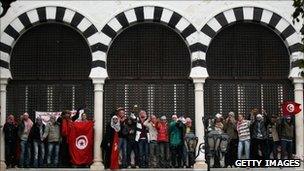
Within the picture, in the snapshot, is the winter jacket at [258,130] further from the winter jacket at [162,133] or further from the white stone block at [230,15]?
the white stone block at [230,15]

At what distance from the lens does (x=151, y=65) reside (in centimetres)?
2045

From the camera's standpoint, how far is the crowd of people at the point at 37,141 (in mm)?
18922

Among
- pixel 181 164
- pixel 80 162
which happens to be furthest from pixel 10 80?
pixel 181 164

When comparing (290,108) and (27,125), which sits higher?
(290,108)

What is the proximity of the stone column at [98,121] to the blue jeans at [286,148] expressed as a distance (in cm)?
515

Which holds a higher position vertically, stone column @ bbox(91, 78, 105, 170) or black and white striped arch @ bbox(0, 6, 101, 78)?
black and white striped arch @ bbox(0, 6, 101, 78)

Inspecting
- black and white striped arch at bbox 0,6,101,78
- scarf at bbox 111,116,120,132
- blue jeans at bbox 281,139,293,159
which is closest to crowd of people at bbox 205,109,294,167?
blue jeans at bbox 281,139,293,159

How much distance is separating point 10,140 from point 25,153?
1.86ft

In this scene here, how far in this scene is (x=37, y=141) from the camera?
18.9 m

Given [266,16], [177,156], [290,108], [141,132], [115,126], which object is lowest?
[177,156]

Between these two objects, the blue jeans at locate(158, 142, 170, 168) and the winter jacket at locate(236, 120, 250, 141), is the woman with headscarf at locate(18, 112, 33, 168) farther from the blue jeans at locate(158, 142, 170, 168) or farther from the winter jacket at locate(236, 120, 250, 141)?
the winter jacket at locate(236, 120, 250, 141)

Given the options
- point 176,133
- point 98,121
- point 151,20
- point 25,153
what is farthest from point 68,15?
point 176,133

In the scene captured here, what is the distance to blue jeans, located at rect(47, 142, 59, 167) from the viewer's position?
19016mm

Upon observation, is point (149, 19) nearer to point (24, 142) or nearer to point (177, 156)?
point (177, 156)
